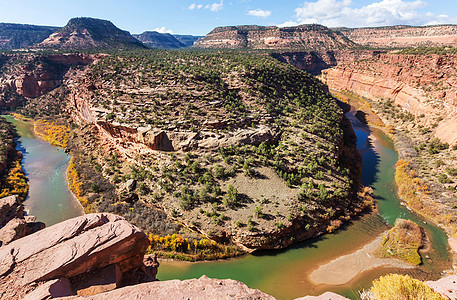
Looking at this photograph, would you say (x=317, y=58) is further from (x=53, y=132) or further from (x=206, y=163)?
(x=53, y=132)

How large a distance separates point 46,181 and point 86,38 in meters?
87.8

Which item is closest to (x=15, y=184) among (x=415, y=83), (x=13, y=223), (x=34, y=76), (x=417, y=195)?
(x=13, y=223)

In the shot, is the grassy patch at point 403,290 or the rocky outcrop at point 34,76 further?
the rocky outcrop at point 34,76

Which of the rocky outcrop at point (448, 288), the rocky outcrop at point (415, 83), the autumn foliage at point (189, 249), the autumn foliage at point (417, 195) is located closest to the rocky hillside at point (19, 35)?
the autumn foliage at point (189, 249)

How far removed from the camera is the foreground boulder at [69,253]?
9125 mm

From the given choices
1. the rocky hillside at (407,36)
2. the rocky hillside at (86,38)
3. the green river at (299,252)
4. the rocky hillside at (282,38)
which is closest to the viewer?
the green river at (299,252)

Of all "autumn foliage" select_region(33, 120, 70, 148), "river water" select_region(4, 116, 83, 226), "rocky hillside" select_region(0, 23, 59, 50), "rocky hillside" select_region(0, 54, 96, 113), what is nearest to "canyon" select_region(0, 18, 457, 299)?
"autumn foliage" select_region(33, 120, 70, 148)

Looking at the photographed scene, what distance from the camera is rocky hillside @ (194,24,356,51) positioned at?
121 m

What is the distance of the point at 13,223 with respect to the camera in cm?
1348

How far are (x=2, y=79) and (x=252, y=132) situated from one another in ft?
289

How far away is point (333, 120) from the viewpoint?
1581 inches

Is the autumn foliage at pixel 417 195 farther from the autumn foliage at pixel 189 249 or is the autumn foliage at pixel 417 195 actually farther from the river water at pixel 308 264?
the autumn foliage at pixel 189 249

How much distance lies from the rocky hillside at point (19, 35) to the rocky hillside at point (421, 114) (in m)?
162

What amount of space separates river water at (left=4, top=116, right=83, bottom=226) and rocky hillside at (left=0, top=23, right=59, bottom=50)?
98477mm
